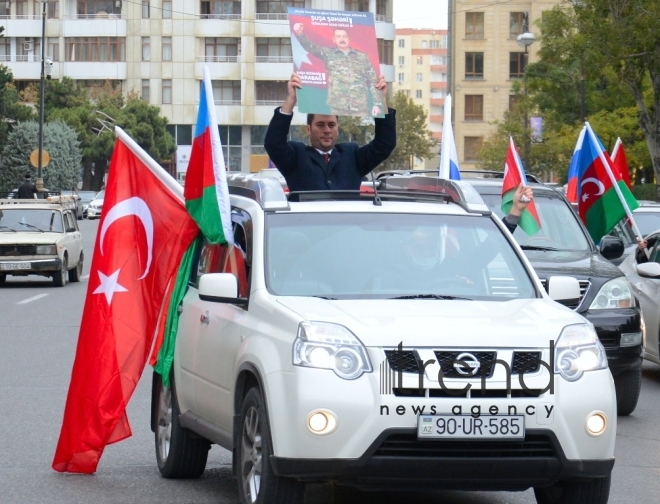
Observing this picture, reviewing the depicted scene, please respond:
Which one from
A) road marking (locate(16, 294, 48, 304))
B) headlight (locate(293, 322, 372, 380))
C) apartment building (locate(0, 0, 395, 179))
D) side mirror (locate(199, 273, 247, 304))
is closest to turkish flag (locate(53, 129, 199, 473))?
side mirror (locate(199, 273, 247, 304))

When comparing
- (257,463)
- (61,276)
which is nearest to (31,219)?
(61,276)

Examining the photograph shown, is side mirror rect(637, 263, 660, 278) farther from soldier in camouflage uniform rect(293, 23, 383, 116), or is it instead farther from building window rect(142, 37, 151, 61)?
building window rect(142, 37, 151, 61)

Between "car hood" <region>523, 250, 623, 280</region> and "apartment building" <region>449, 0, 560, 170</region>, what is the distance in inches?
3757

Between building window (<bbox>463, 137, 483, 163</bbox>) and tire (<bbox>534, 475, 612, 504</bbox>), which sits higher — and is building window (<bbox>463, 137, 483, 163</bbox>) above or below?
above

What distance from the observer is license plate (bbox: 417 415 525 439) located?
231 inches

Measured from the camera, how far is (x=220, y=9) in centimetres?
10619

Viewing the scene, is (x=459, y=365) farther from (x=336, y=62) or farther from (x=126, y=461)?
(x=126, y=461)

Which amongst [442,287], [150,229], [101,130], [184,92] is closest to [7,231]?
[150,229]

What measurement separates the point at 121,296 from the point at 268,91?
99543 millimetres

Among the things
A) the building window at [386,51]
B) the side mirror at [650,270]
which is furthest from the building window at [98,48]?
the side mirror at [650,270]

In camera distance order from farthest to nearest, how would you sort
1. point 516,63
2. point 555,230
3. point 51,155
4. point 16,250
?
point 516,63
point 51,155
point 16,250
point 555,230

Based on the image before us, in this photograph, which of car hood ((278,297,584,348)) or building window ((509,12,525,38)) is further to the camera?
building window ((509,12,525,38))

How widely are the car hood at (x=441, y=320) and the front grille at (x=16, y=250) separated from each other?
2116 centimetres

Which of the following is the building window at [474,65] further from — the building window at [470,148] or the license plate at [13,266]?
the license plate at [13,266]
